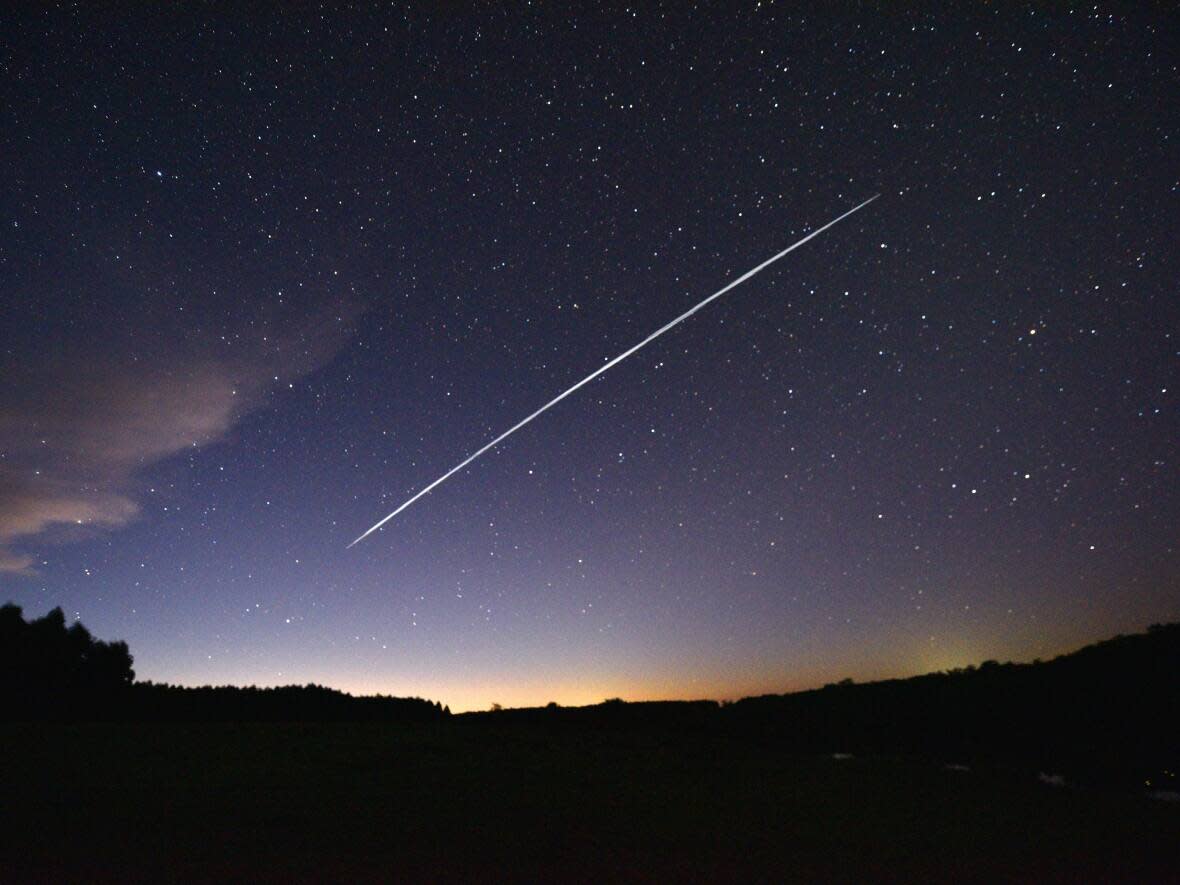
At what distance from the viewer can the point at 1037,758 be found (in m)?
11.3

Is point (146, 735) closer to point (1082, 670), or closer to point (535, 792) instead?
point (535, 792)

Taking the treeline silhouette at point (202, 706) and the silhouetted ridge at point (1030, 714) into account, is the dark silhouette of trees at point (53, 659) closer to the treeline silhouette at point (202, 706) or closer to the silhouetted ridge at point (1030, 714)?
the treeline silhouette at point (202, 706)

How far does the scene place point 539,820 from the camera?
7.15 metres

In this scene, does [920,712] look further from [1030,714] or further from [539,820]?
[539,820]

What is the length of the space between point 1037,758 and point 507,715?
37.4 feet

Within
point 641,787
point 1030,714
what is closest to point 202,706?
point 641,787

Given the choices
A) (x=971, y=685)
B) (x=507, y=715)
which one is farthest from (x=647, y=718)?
(x=971, y=685)

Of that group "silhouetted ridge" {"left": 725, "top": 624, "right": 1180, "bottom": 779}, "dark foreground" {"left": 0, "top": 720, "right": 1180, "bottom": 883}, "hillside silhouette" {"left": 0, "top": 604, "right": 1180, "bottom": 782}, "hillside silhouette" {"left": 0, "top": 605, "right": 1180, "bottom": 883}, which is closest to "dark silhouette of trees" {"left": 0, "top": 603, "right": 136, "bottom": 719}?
"hillside silhouette" {"left": 0, "top": 604, "right": 1180, "bottom": 782}

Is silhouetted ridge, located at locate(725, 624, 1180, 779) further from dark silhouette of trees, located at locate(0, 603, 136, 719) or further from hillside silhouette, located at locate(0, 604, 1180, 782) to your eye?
dark silhouette of trees, located at locate(0, 603, 136, 719)

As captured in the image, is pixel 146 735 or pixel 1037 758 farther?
pixel 146 735

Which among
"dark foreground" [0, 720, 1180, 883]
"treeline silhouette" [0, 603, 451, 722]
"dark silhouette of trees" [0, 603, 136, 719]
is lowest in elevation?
"dark foreground" [0, 720, 1180, 883]

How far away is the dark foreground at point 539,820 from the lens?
5.45 m

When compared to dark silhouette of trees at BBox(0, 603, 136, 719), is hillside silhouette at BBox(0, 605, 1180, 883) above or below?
below

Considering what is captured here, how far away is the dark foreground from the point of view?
5449 mm
